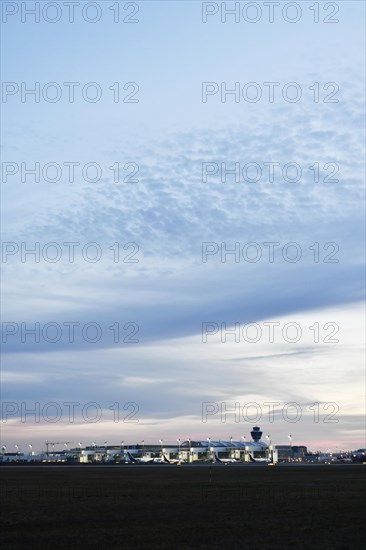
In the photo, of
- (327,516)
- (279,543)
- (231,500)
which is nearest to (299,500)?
(231,500)

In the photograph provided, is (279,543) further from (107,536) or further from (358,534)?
(107,536)

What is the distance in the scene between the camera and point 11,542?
37000 mm

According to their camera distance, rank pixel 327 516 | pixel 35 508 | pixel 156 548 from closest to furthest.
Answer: pixel 156 548
pixel 327 516
pixel 35 508

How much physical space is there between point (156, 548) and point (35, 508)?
2352 cm

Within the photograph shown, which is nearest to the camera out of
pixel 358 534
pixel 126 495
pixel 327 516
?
pixel 358 534

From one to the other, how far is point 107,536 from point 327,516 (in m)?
16.4

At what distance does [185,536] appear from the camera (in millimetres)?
38844

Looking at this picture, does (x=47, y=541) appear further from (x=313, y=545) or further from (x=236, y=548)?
(x=313, y=545)

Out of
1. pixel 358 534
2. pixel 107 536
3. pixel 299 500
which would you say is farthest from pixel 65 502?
pixel 358 534

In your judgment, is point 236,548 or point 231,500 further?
point 231,500

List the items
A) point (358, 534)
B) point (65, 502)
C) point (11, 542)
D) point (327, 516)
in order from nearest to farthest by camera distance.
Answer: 1. point (11, 542)
2. point (358, 534)
3. point (327, 516)
4. point (65, 502)

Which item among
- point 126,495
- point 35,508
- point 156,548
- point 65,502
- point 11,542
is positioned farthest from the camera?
point 126,495

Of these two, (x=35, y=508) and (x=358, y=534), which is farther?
(x=35, y=508)

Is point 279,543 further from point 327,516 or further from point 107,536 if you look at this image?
point 327,516
